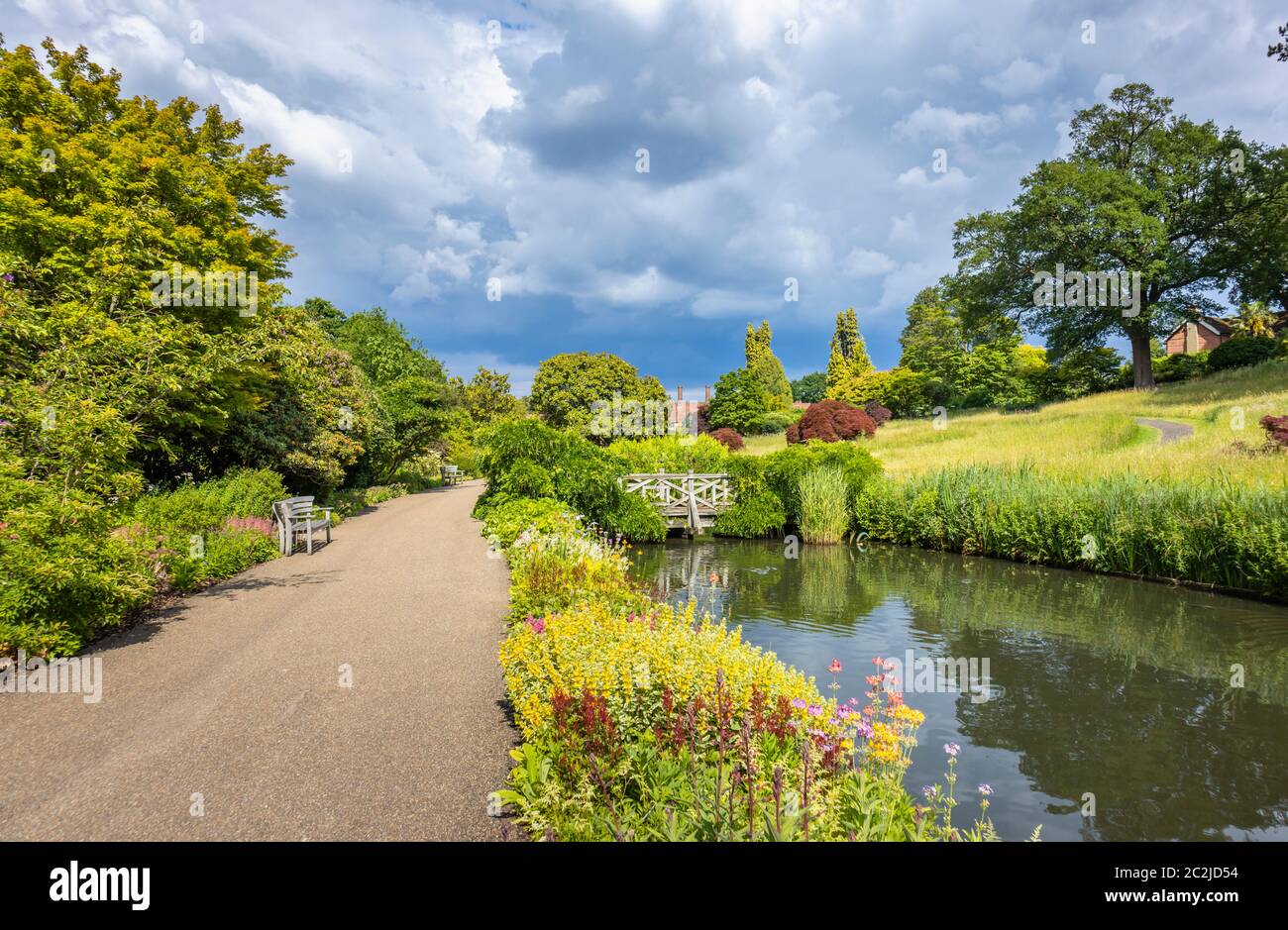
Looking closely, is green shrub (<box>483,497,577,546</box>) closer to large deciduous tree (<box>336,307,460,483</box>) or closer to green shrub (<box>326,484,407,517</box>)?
green shrub (<box>326,484,407,517</box>)

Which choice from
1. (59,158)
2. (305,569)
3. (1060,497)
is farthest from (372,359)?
(1060,497)

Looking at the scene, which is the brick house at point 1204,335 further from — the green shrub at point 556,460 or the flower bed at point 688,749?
the flower bed at point 688,749

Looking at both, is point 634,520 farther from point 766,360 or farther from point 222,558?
point 766,360

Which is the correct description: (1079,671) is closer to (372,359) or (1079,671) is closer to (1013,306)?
(1013,306)

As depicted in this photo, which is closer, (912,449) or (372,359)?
(912,449)

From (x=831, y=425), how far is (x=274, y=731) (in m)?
36.9

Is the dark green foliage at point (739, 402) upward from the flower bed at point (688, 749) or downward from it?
upward

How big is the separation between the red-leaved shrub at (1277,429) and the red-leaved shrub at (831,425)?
70.3ft

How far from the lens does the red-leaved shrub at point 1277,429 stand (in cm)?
1534

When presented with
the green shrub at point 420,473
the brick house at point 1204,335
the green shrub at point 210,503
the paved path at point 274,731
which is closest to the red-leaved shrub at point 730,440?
the green shrub at point 420,473

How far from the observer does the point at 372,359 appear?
42312 millimetres

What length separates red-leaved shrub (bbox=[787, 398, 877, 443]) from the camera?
3759cm
